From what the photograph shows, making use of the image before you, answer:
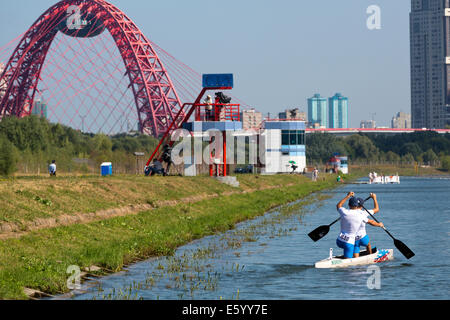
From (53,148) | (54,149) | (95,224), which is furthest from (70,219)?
(53,148)

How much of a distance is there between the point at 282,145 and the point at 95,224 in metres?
101

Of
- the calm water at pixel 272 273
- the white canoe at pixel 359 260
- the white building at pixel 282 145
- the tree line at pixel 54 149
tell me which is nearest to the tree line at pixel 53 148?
the tree line at pixel 54 149

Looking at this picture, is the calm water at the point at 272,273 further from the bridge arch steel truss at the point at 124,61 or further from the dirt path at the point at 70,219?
the bridge arch steel truss at the point at 124,61

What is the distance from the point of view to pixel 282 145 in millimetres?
132250

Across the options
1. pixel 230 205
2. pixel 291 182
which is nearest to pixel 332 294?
pixel 230 205

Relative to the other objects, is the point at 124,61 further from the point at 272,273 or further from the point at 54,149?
the point at 272,273

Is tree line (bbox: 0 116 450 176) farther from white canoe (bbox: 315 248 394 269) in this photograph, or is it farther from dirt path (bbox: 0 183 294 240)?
white canoe (bbox: 315 248 394 269)

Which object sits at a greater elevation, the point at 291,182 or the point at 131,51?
the point at 131,51

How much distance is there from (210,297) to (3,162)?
167ft

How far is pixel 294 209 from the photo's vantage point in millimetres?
53688

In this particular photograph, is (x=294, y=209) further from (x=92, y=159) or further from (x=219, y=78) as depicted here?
(x=92, y=159)

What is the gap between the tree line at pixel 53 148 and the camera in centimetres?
8178
